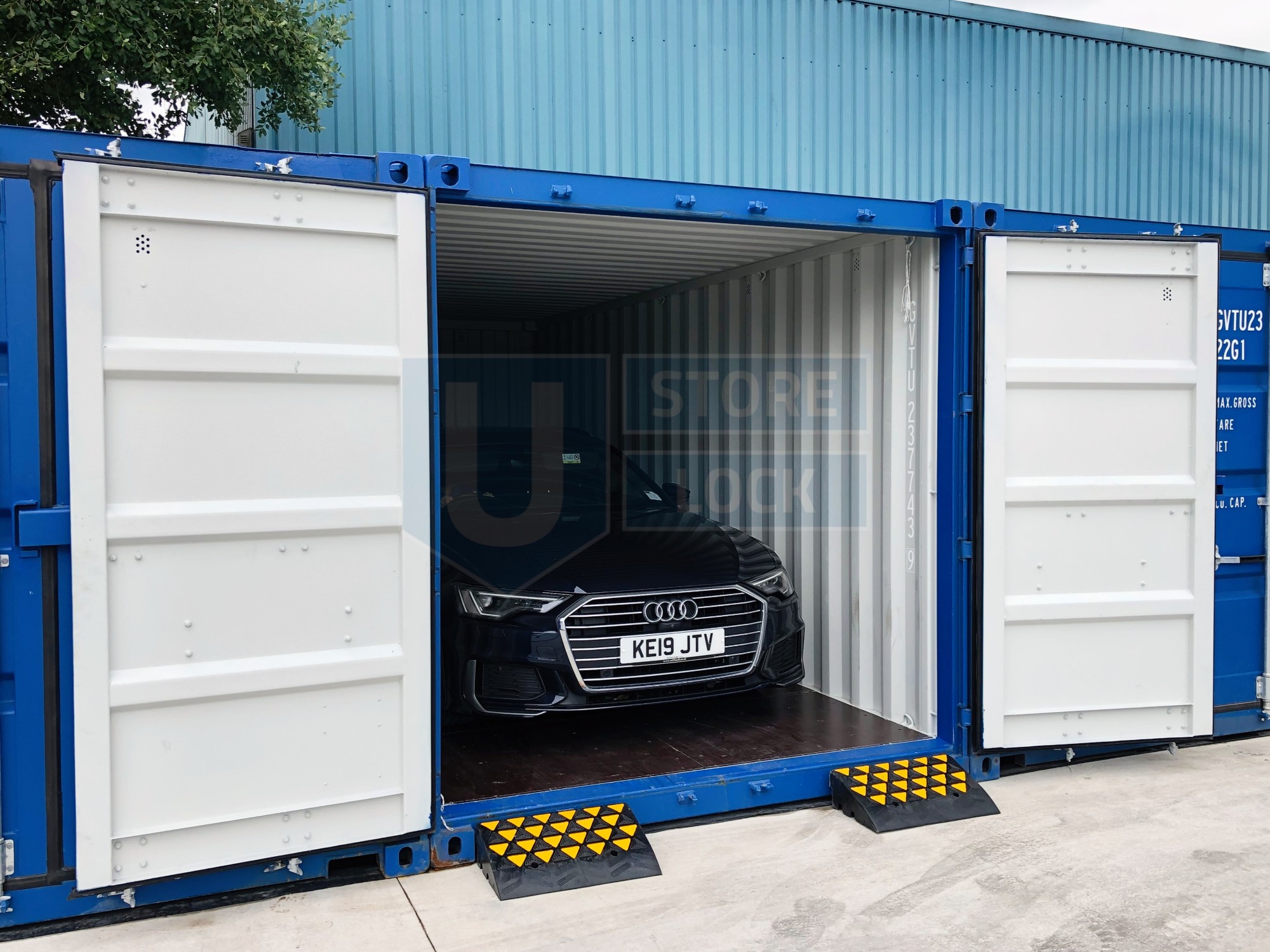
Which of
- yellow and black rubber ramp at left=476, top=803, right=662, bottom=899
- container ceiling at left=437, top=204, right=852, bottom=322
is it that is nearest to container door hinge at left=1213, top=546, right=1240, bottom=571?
container ceiling at left=437, top=204, right=852, bottom=322

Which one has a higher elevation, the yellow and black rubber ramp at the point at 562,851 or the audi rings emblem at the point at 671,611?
the audi rings emblem at the point at 671,611

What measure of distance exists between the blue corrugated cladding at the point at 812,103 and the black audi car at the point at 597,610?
4025 millimetres

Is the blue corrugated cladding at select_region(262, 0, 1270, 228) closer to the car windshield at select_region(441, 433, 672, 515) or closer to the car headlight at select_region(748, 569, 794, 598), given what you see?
the car windshield at select_region(441, 433, 672, 515)

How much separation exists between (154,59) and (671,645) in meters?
4.41

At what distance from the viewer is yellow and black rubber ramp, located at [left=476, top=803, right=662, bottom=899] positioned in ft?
11.8

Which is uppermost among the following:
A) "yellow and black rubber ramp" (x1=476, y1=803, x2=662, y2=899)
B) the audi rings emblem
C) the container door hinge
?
the container door hinge

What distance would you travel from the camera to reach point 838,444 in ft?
18.1

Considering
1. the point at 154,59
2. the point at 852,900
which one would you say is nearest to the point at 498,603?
the point at 852,900

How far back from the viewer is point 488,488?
223 inches

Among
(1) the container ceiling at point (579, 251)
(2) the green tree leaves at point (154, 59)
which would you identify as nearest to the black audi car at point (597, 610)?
(1) the container ceiling at point (579, 251)

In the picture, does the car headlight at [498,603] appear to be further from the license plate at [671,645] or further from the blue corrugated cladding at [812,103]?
the blue corrugated cladding at [812,103]

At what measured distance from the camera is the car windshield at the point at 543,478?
5.62 metres

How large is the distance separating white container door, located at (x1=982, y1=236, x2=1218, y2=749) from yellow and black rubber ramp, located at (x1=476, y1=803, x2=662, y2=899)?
5.80 ft

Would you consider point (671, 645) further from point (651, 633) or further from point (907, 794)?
point (907, 794)
